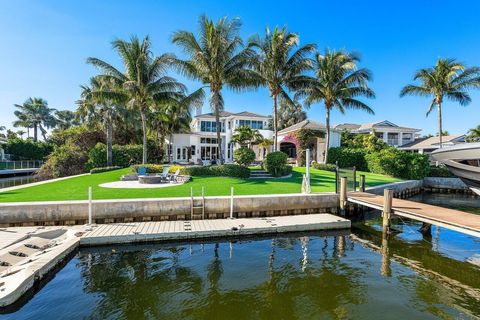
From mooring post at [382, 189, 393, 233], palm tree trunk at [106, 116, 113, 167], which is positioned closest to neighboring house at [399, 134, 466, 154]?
mooring post at [382, 189, 393, 233]

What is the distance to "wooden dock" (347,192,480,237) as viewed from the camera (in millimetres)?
8241

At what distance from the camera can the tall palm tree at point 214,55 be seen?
1973 centimetres

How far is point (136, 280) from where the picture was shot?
6863 mm

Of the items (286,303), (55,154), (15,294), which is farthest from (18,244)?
(55,154)

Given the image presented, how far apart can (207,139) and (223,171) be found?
1959 cm

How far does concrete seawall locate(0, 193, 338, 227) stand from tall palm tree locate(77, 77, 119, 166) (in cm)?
1519

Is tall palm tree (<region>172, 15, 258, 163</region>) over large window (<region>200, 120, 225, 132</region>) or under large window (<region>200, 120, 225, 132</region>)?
over

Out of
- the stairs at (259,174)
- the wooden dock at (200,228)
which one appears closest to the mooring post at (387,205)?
the wooden dock at (200,228)

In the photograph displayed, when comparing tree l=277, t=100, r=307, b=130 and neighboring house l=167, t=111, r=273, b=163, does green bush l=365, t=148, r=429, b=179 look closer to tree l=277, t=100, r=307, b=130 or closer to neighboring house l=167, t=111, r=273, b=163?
neighboring house l=167, t=111, r=273, b=163

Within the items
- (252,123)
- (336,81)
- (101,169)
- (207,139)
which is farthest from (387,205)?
(207,139)

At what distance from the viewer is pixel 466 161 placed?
32.1ft

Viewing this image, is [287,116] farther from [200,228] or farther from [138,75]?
[200,228]

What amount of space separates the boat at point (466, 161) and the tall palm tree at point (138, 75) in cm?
1981

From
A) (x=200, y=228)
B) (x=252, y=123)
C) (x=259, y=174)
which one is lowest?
(x=200, y=228)
